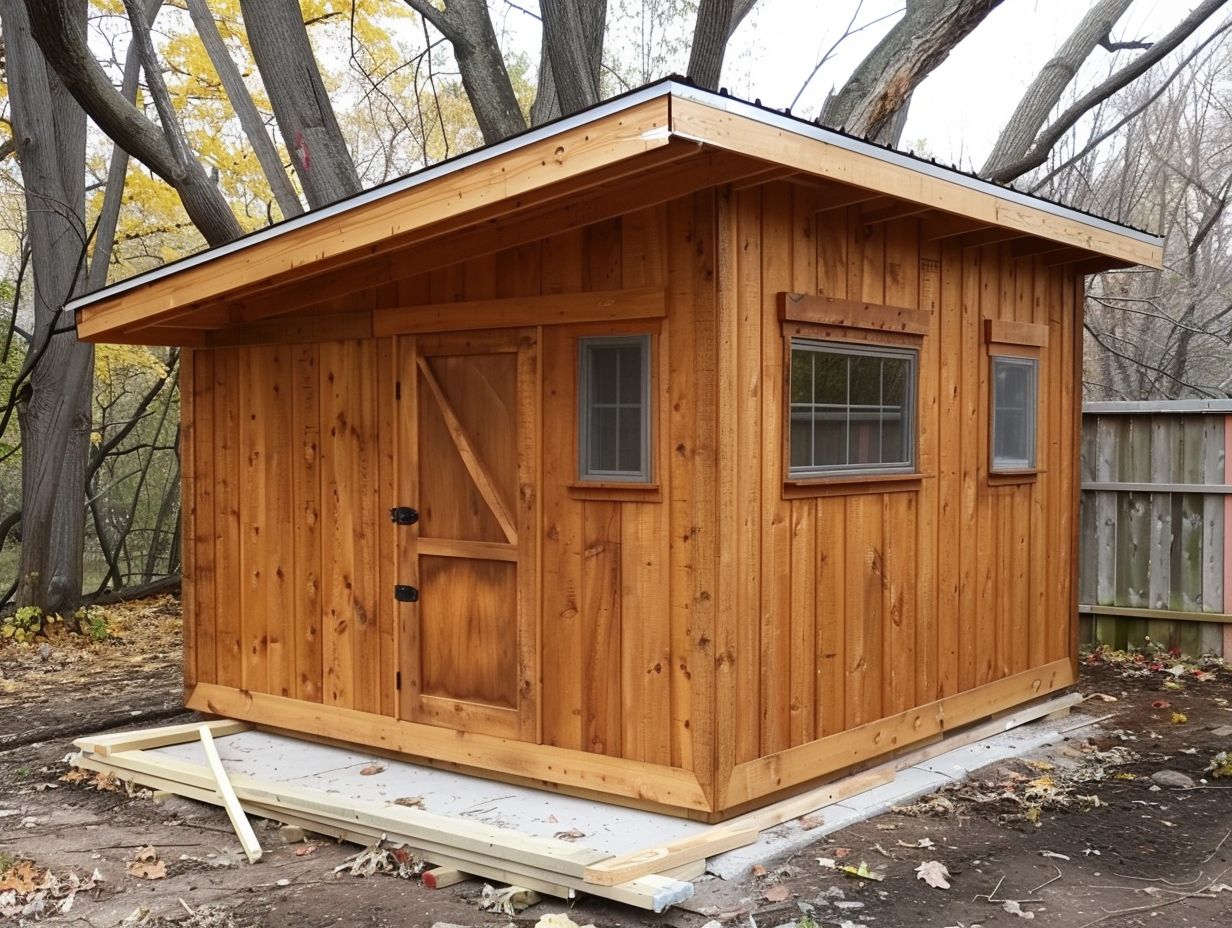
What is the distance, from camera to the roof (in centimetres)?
390

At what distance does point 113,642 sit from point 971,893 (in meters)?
8.11

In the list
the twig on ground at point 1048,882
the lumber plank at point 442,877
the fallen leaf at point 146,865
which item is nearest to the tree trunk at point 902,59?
the twig on ground at point 1048,882

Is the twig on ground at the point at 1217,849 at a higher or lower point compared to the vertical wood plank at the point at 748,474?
lower

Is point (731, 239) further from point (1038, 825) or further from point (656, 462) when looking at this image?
point (1038, 825)

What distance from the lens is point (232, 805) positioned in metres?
5.02

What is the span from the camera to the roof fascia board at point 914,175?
3.86 meters

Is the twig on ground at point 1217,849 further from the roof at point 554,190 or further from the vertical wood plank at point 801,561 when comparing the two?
the roof at point 554,190

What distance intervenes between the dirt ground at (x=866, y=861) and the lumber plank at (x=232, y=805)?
0.07 m

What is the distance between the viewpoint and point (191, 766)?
220 inches

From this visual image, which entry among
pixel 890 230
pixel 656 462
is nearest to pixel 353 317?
pixel 656 462

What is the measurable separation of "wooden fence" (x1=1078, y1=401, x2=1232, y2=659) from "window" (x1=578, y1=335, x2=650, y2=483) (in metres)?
4.85

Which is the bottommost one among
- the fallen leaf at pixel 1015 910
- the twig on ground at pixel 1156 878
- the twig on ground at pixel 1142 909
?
the twig on ground at pixel 1156 878

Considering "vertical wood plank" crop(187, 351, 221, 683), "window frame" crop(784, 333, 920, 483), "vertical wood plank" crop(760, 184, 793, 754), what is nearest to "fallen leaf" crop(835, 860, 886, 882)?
"vertical wood plank" crop(760, 184, 793, 754)

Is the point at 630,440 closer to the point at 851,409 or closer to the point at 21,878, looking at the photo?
the point at 851,409
